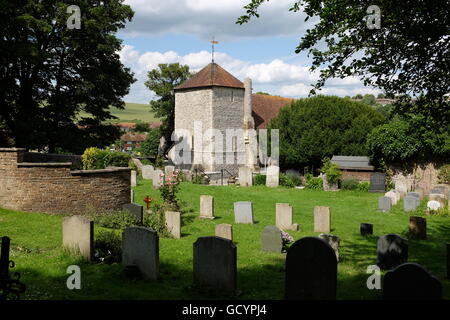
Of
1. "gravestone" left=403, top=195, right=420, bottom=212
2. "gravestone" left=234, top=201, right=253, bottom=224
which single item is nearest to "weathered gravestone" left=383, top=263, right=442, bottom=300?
"gravestone" left=234, top=201, right=253, bottom=224

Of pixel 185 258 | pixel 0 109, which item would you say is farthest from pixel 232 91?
pixel 185 258

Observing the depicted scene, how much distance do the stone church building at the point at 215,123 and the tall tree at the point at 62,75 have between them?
9804mm

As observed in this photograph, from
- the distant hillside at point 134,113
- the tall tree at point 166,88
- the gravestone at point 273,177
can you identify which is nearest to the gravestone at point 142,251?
the gravestone at point 273,177

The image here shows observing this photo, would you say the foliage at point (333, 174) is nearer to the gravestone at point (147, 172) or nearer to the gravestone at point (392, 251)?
the gravestone at point (147, 172)

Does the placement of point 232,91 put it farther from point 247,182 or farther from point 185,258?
point 185,258

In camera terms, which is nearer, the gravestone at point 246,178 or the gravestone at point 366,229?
the gravestone at point 366,229

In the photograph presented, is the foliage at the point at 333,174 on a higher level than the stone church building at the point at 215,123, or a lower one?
lower

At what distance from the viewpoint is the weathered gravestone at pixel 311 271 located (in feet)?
21.7

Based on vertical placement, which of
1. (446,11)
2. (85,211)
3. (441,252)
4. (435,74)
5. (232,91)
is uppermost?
(232,91)

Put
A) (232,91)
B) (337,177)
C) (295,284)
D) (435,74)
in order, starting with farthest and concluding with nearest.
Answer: (232,91) < (337,177) < (435,74) < (295,284)

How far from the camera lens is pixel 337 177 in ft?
93.2

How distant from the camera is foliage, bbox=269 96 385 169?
3397 centimetres

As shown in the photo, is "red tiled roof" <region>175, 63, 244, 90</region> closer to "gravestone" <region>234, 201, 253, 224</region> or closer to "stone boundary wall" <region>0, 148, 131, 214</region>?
"gravestone" <region>234, 201, 253, 224</region>
